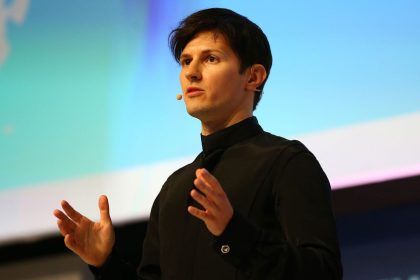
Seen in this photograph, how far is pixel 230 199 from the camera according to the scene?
3.57 feet

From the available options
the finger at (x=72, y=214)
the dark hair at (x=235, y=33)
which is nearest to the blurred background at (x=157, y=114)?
the dark hair at (x=235, y=33)

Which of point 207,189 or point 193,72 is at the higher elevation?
point 193,72

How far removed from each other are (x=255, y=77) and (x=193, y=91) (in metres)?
0.13

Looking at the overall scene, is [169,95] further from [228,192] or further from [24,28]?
[228,192]

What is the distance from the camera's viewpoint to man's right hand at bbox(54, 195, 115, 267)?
1170 mm

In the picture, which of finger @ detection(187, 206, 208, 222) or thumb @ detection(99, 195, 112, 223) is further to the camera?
thumb @ detection(99, 195, 112, 223)

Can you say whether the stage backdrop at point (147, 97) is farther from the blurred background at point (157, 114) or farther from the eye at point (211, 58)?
the eye at point (211, 58)

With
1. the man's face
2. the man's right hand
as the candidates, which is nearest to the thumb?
the man's right hand

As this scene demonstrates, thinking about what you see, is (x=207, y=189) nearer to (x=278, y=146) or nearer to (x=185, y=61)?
(x=278, y=146)

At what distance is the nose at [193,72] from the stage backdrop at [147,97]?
0.62 m

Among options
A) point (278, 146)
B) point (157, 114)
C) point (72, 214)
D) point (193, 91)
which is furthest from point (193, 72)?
point (157, 114)

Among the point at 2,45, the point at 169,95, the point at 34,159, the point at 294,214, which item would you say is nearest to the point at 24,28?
the point at 2,45

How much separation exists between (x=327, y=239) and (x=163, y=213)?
12.2 inches

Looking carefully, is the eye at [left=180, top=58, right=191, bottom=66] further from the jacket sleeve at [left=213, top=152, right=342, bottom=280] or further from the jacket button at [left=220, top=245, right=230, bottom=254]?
the jacket button at [left=220, top=245, right=230, bottom=254]
